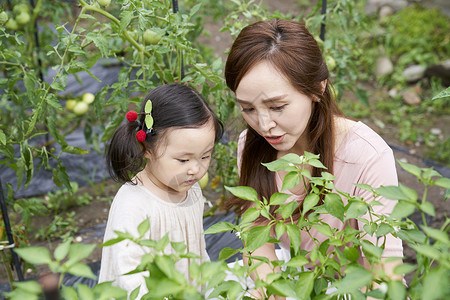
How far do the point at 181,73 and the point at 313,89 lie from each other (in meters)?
0.48

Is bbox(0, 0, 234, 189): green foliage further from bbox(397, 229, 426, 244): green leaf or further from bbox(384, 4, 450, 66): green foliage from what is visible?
bbox(384, 4, 450, 66): green foliage

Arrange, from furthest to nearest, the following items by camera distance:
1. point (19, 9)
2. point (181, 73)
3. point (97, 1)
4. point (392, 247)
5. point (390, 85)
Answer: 1. point (390, 85)
2. point (19, 9)
3. point (181, 73)
4. point (97, 1)
5. point (392, 247)

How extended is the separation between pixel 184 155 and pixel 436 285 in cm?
75

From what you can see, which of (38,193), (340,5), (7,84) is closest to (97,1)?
(7,84)

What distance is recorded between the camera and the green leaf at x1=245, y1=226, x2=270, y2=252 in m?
0.69

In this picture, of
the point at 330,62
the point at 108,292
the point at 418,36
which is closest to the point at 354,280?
the point at 108,292

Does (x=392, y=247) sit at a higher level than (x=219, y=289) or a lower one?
lower

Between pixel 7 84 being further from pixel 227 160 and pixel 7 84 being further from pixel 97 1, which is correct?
pixel 227 160

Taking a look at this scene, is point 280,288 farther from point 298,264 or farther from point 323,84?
point 323,84

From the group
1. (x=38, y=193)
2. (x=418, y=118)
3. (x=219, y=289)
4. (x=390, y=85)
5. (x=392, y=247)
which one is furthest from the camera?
(x=390, y=85)

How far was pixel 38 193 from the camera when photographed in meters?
2.39

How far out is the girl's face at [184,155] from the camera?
1159mm

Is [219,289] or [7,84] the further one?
[7,84]

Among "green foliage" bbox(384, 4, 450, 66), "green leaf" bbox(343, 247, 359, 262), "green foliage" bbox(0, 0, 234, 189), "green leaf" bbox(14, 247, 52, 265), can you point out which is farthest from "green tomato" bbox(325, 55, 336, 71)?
"green foliage" bbox(384, 4, 450, 66)
